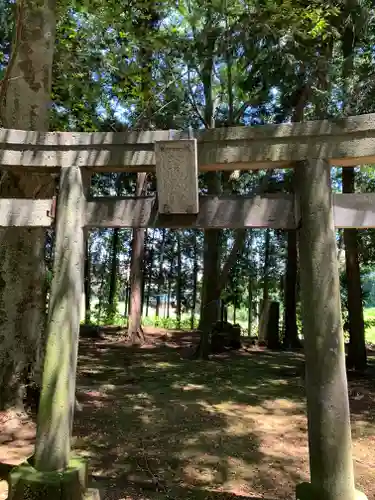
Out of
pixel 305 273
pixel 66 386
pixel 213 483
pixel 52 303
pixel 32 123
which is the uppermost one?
pixel 32 123

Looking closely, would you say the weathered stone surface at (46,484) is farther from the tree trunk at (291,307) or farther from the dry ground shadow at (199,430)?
the tree trunk at (291,307)

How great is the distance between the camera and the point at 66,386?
3.16 meters

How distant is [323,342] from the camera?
9.73ft

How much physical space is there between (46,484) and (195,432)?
2.79 meters

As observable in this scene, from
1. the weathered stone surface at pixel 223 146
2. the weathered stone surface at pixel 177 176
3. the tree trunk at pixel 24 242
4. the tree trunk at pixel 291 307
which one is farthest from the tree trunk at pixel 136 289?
the weathered stone surface at pixel 177 176

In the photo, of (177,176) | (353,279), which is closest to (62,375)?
(177,176)

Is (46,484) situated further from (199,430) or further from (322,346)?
(199,430)

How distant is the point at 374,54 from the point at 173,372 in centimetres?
860

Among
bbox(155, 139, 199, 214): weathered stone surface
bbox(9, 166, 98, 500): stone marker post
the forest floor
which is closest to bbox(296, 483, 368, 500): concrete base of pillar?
the forest floor

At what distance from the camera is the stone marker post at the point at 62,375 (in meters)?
3.00

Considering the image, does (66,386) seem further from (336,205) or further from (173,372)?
(173,372)

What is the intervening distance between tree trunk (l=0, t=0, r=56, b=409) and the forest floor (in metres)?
0.70

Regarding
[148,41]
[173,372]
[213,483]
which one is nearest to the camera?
[213,483]

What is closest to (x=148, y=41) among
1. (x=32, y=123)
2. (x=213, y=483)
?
(x=32, y=123)
